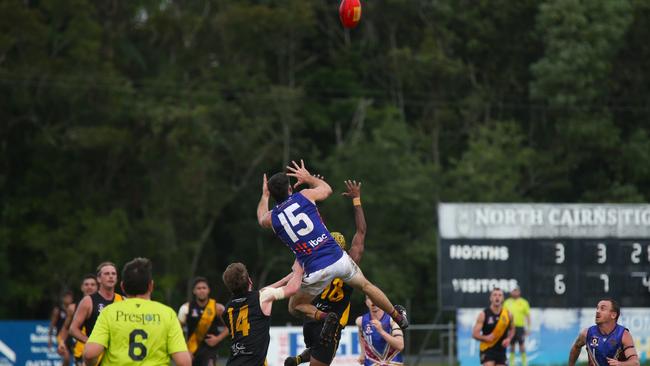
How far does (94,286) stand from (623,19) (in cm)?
3742

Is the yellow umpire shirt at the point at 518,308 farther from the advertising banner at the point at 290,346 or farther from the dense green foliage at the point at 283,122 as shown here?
the dense green foliage at the point at 283,122

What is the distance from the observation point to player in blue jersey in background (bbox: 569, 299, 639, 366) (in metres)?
15.3

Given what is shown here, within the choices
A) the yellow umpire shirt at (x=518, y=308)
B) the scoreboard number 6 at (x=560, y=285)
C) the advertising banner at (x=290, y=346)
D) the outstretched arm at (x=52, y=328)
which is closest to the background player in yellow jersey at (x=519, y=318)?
the yellow umpire shirt at (x=518, y=308)

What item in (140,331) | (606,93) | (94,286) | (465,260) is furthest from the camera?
(606,93)

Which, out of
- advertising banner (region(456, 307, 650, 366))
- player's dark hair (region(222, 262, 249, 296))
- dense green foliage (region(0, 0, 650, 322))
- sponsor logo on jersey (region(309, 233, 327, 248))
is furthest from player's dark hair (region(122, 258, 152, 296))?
dense green foliage (region(0, 0, 650, 322))

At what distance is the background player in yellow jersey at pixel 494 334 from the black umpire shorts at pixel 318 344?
5.81m

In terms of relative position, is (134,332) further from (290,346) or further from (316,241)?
(290,346)

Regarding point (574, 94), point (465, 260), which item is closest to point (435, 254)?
point (574, 94)

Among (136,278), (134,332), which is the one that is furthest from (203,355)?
(136,278)

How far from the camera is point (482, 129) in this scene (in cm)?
5166

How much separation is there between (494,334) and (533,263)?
6.74 meters

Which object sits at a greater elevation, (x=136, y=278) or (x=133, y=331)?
(x=136, y=278)

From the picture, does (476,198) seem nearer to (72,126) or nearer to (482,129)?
(482,129)

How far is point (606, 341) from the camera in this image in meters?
15.5
